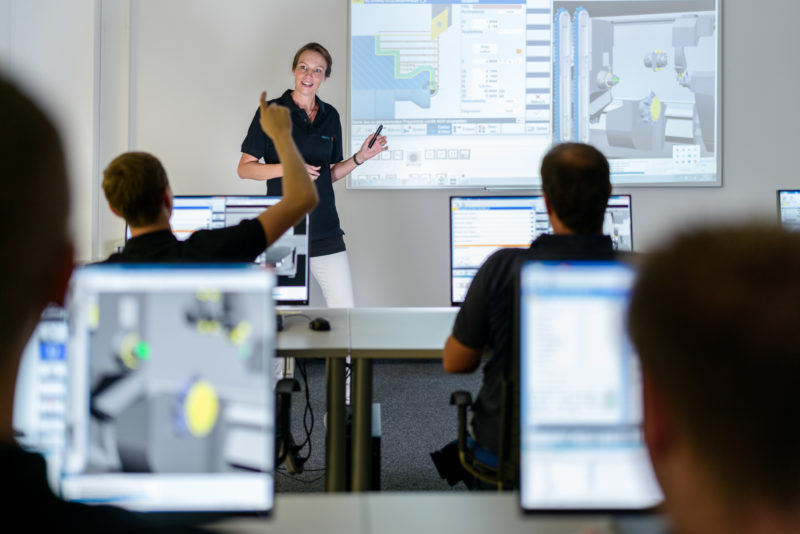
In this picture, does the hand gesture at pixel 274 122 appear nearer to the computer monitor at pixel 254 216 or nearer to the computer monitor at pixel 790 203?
the computer monitor at pixel 254 216

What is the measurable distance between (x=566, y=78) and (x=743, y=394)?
15.4 feet

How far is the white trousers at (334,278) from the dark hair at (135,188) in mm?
1951

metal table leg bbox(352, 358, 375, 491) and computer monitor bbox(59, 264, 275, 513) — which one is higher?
computer monitor bbox(59, 264, 275, 513)

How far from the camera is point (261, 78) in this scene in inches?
190

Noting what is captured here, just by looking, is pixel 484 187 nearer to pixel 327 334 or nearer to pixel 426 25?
pixel 426 25

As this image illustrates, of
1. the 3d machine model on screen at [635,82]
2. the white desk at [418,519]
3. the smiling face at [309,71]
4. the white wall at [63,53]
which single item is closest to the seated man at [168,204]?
the white desk at [418,519]

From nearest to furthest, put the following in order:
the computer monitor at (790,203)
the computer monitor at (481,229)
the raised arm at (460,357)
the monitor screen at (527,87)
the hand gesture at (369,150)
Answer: the raised arm at (460,357)
the computer monitor at (481,229)
the computer monitor at (790,203)
the hand gesture at (369,150)
the monitor screen at (527,87)

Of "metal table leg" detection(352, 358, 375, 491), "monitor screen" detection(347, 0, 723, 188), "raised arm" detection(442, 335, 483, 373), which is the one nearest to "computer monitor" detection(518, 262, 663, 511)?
"raised arm" detection(442, 335, 483, 373)

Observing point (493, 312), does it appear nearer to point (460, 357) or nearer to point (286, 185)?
point (460, 357)

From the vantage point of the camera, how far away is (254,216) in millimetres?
2648

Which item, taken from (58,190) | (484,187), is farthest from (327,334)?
(484,187)

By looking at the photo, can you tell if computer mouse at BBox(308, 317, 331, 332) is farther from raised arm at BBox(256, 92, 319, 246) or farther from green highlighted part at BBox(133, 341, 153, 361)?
green highlighted part at BBox(133, 341, 153, 361)

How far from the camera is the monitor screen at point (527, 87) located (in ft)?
15.6

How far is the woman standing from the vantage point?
3.69 m
